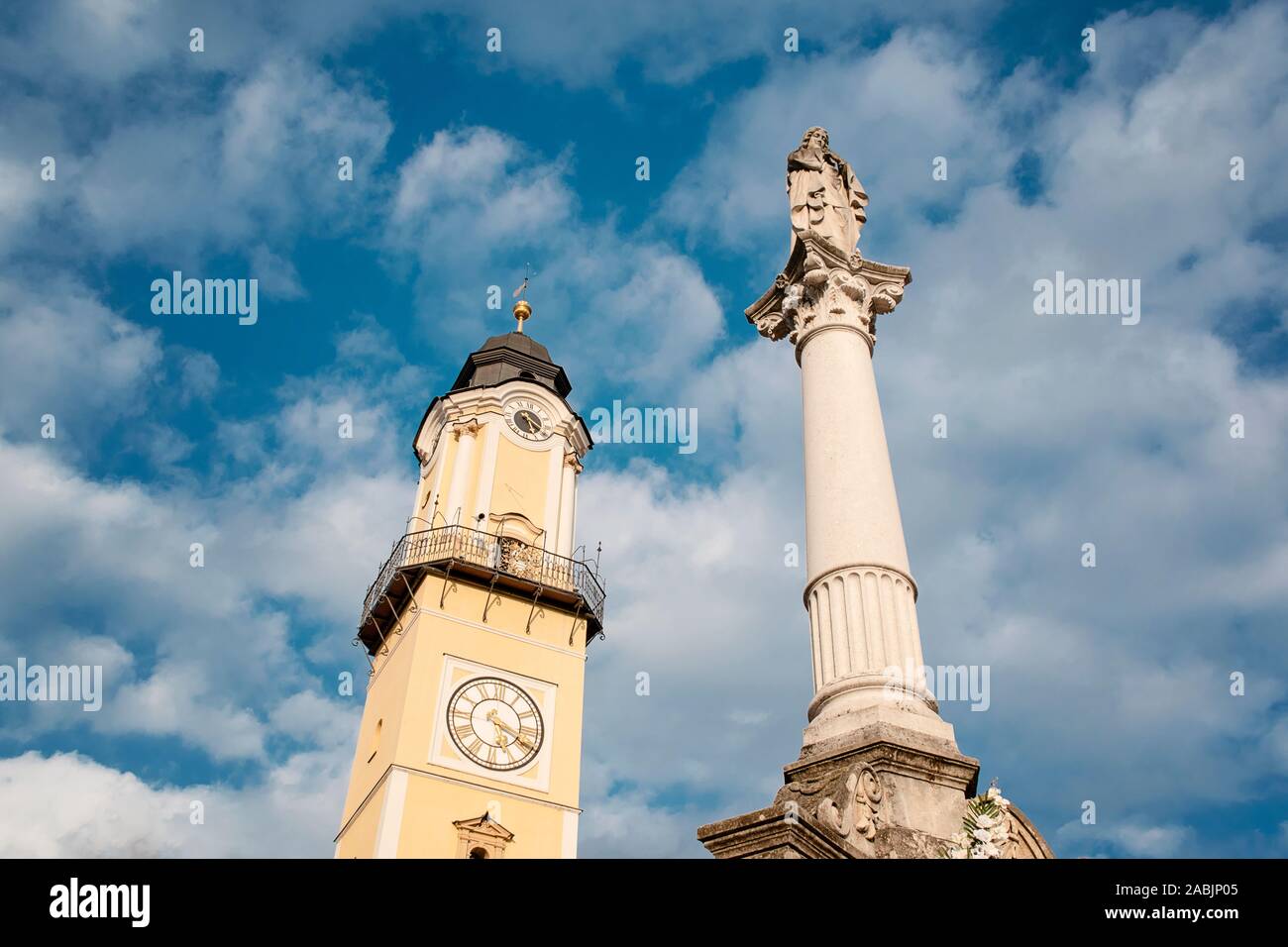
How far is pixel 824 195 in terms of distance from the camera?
1186 cm

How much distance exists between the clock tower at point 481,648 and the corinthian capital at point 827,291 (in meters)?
19.3

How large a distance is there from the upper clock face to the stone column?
85.6 feet

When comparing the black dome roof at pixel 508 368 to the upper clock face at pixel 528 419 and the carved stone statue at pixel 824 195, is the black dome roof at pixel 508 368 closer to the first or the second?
the upper clock face at pixel 528 419

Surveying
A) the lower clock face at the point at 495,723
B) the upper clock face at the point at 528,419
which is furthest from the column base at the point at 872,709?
the upper clock face at the point at 528,419

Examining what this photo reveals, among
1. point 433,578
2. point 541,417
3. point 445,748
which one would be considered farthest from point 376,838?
point 541,417

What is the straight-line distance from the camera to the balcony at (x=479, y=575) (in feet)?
104

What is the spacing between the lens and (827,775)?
7941 mm

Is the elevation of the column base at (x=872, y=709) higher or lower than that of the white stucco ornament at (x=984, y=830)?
higher

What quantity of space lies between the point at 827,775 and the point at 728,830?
1.06 m

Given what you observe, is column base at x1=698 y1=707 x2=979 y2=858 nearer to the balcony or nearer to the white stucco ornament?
the white stucco ornament

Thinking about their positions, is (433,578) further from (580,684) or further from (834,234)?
(834,234)

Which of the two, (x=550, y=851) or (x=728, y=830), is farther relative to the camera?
(x=550, y=851)

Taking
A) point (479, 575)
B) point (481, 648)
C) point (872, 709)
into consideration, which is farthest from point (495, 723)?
point (872, 709)

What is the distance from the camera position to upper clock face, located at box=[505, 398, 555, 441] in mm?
37562
